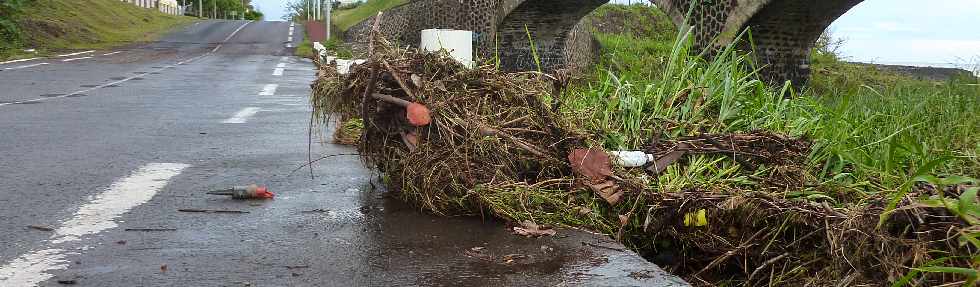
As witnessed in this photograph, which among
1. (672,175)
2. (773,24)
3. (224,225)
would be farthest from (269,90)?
(672,175)

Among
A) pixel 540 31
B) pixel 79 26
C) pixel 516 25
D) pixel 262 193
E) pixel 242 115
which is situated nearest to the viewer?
pixel 262 193

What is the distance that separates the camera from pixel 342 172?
6129 mm

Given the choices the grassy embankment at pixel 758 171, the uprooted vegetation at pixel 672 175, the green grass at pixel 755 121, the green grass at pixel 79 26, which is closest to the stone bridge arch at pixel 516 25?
the green grass at pixel 79 26

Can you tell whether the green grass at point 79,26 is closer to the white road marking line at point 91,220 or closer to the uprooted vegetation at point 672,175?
the white road marking line at point 91,220

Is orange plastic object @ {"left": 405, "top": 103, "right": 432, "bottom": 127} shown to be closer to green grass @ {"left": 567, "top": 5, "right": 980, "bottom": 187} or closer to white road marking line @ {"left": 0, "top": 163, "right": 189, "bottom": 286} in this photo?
green grass @ {"left": 567, "top": 5, "right": 980, "bottom": 187}

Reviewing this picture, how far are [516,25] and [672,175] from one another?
20719 millimetres

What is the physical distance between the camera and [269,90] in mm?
16078

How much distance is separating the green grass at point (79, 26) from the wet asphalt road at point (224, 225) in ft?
78.0

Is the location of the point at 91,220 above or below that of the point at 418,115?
below

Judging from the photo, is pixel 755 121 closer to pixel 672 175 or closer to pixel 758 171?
pixel 758 171

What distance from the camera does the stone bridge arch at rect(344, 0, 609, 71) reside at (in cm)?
2312

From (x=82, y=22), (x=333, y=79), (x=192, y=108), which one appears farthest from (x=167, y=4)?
(x=333, y=79)

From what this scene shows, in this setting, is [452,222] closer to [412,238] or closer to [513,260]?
[412,238]

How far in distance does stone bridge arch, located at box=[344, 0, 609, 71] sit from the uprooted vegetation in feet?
53.3
